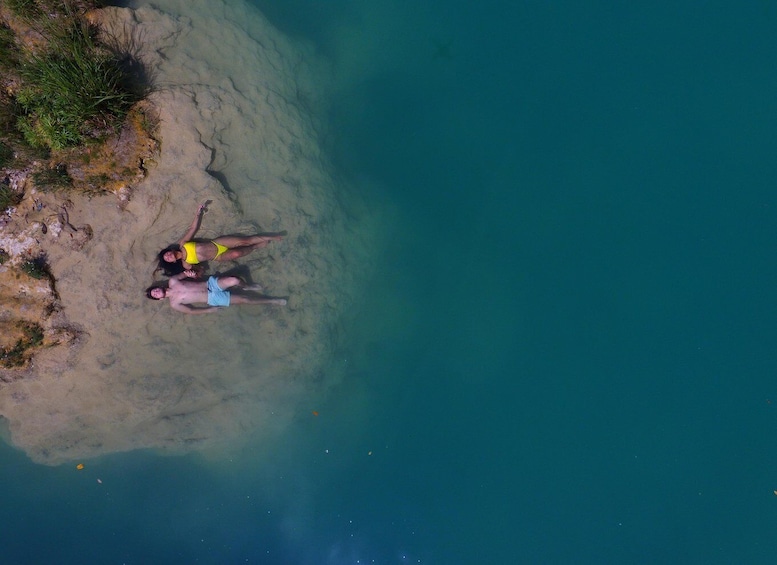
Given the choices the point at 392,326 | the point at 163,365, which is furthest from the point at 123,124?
the point at 392,326

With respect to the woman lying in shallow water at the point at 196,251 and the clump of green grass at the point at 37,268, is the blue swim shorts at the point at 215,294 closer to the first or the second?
the woman lying in shallow water at the point at 196,251

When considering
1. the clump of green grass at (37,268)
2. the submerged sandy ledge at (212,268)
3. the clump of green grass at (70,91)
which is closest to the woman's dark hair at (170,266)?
the submerged sandy ledge at (212,268)

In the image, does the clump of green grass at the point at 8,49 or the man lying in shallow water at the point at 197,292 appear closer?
the clump of green grass at the point at 8,49

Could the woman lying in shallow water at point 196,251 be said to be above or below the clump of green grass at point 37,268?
above

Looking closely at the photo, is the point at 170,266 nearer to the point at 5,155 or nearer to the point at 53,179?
the point at 53,179

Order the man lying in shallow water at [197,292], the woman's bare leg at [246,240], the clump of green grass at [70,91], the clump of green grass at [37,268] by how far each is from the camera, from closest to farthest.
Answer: the clump of green grass at [70,91] → the clump of green grass at [37,268] → the man lying in shallow water at [197,292] → the woman's bare leg at [246,240]

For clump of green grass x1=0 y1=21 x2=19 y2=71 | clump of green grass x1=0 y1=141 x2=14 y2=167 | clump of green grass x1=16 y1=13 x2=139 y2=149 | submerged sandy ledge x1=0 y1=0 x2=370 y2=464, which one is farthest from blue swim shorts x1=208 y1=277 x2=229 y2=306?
clump of green grass x1=0 y1=21 x2=19 y2=71
